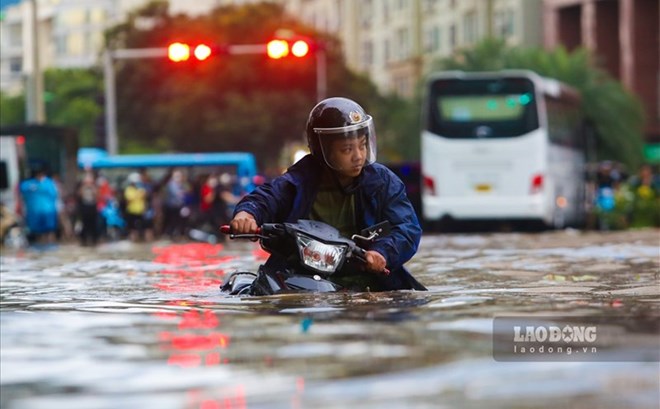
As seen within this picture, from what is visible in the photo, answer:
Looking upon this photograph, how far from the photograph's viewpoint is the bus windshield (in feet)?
120

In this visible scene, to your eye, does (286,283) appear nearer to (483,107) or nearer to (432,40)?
(483,107)

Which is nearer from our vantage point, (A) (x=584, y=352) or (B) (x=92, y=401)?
(B) (x=92, y=401)

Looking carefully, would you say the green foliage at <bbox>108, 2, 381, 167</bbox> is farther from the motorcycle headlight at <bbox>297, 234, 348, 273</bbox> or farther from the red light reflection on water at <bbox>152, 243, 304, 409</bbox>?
the motorcycle headlight at <bbox>297, 234, 348, 273</bbox>

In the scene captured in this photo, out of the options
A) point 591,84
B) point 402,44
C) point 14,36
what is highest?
point 14,36

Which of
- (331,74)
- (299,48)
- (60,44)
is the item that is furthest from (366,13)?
(299,48)

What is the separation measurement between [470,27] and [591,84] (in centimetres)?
2684

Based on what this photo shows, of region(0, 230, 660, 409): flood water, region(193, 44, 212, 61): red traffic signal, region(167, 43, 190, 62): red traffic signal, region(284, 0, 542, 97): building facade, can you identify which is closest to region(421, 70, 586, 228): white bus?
region(193, 44, 212, 61): red traffic signal

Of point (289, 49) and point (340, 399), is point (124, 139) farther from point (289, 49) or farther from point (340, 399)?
point (340, 399)

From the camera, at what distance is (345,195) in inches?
386

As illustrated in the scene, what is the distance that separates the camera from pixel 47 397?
538cm

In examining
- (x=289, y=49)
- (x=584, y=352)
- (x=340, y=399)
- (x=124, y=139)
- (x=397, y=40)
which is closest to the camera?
(x=340, y=399)

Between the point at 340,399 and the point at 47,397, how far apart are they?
891mm

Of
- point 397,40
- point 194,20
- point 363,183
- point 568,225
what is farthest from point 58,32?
point 363,183

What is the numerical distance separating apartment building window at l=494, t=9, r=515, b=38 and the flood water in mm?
81291
